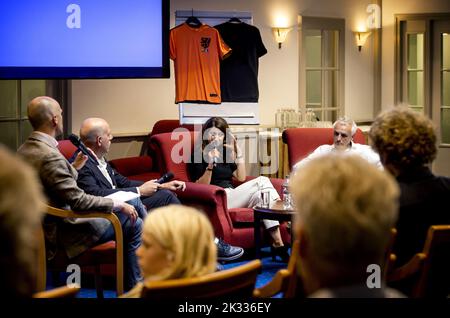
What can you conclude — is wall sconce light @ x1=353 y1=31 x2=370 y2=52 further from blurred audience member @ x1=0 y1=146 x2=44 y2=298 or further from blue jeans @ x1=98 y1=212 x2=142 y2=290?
blurred audience member @ x1=0 y1=146 x2=44 y2=298

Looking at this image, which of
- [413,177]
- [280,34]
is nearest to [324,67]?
[280,34]

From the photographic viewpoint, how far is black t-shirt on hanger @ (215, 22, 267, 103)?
8.35 meters

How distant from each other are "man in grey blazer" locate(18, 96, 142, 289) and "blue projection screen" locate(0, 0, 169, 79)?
158 centimetres

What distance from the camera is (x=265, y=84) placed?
30.4ft

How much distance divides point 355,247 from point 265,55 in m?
7.81

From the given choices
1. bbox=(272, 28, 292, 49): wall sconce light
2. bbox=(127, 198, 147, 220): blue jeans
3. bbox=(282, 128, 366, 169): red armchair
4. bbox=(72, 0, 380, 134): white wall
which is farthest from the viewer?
bbox=(272, 28, 292, 49): wall sconce light

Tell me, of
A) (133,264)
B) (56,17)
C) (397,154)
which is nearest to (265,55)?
(56,17)

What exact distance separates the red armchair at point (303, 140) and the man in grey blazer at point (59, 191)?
2.30 m

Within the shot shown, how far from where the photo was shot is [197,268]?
209 centimetres

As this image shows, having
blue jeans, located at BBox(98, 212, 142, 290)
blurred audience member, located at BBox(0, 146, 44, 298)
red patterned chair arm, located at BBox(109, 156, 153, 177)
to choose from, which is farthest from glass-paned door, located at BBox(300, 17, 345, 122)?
blurred audience member, located at BBox(0, 146, 44, 298)

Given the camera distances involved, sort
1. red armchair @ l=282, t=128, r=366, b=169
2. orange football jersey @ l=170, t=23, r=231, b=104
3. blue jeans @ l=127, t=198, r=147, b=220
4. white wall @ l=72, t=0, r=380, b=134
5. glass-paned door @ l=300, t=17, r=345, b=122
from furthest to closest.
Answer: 1. glass-paned door @ l=300, t=17, r=345, b=122
2. white wall @ l=72, t=0, r=380, b=134
3. orange football jersey @ l=170, t=23, r=231, b=104
4. red armchair @ l=282, t=128, r=366, b=169
5. blue jeans @ l=127, t=198, r=147, b=220

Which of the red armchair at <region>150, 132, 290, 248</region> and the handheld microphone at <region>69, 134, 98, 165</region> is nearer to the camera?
the handheld microphone at <region>69, 134, 98, 165</region>
